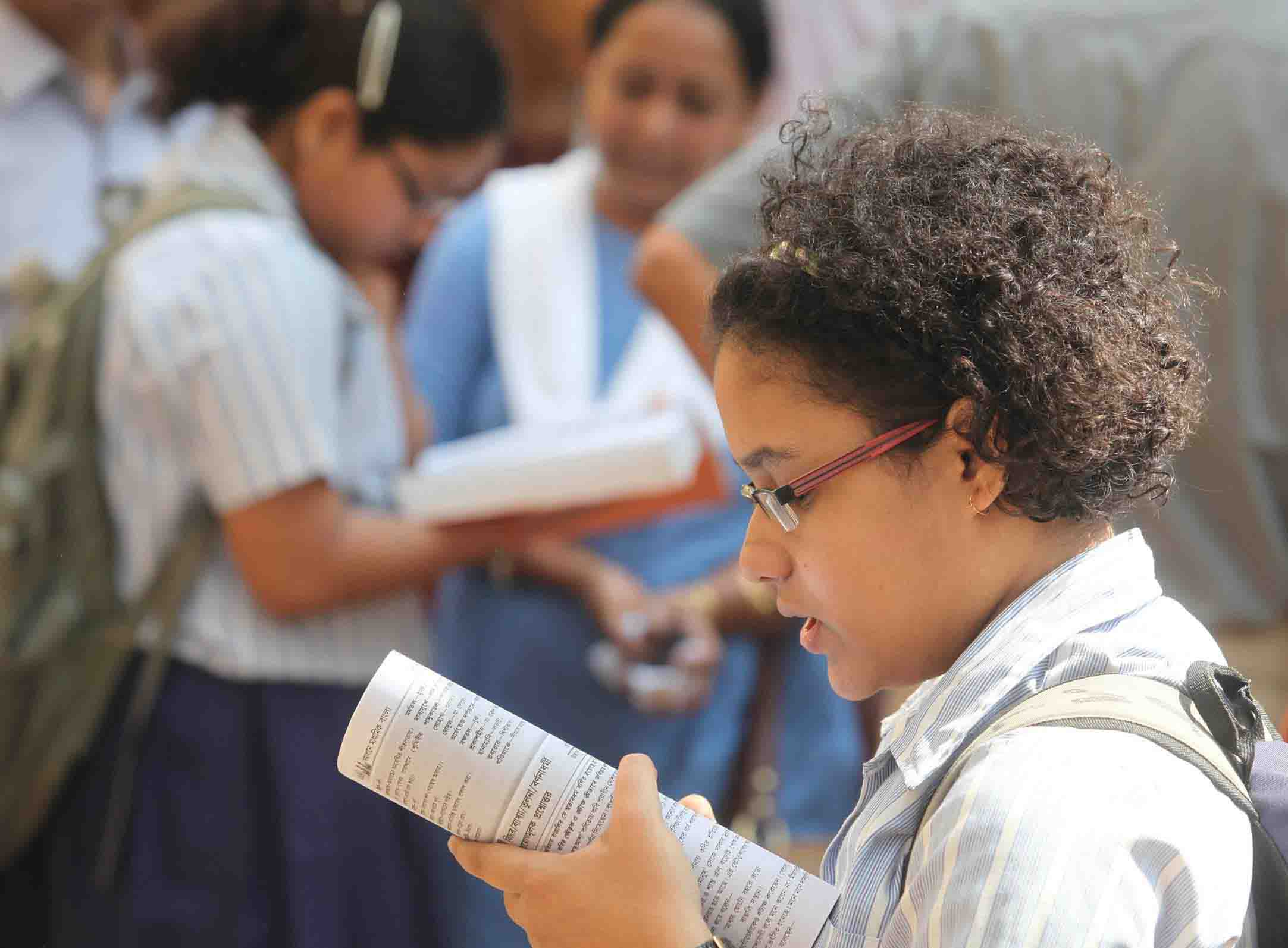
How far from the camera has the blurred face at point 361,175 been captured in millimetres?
1965

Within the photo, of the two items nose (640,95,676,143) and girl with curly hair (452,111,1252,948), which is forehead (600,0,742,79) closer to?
nose (640,95,676,143)

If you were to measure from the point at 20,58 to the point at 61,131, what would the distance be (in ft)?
0.48

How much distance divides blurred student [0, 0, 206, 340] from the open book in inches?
72.1

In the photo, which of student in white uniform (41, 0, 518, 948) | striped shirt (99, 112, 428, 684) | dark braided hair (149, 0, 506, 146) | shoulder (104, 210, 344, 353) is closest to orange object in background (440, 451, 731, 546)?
student in white uniform (41, 0, 518, 948)

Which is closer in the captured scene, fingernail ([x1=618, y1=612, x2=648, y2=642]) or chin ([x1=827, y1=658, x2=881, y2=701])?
chin ([x1=827, y1=658, x2=881, y2=701])

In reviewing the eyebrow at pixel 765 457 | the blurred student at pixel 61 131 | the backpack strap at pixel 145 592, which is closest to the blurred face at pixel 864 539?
the eyebrow at pixel 765 457

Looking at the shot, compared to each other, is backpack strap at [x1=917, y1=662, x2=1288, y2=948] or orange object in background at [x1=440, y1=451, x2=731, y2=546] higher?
backpack strap at [x1=917, y1=662, x2=1288, y2=948]

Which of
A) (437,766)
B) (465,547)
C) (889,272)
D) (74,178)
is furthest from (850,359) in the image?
(74,178)

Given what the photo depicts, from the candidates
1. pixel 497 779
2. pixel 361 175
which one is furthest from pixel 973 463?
pixel 361 175

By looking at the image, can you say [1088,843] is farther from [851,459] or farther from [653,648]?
[653,648]

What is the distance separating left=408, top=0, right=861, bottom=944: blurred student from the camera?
2244mm

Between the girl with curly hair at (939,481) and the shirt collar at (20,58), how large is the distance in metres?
2.00

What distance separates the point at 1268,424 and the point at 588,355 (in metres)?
1.10

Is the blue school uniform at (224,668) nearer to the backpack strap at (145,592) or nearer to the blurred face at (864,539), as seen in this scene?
the backpack strap at (145,592)
